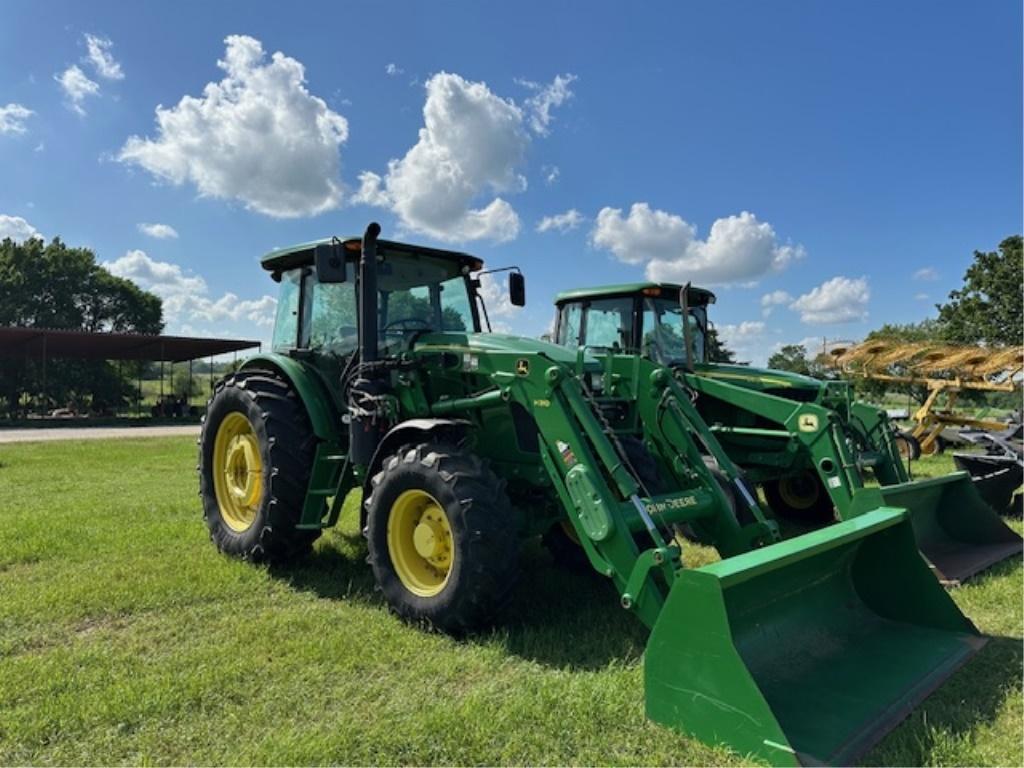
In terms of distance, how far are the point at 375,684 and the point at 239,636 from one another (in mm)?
1092

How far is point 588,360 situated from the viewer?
216 inches

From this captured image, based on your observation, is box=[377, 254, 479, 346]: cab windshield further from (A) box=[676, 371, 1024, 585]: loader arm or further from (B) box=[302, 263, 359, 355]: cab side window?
(A) box=[676, 371, 1024, 585]: loader arm

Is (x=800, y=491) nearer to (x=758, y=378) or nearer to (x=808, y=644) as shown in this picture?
(x=758, y=378)

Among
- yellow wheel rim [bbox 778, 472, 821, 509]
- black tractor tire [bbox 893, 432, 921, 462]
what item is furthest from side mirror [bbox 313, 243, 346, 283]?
black tractor tire [bbox 893, 432, 921, 462]

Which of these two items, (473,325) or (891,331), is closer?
(473,325)

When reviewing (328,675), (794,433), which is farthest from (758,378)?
(328,675)

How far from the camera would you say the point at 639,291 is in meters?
8.23

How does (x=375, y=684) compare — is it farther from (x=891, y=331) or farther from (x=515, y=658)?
(x=891, y=331)

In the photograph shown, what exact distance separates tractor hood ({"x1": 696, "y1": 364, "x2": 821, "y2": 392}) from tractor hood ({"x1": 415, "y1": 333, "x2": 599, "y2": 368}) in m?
3.44

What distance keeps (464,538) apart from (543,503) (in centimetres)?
97

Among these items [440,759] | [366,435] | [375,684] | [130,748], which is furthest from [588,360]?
[130,748]

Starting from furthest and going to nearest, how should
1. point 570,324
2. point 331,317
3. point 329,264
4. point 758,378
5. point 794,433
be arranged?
1. point 570,324
2. point 758,378
3. point 794,433
4. point 331,317
5. point 329,264

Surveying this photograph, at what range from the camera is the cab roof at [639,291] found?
27.0ft

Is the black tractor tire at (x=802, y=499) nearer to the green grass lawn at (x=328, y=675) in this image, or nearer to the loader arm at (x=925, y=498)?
the loader arm at (x=925, y=498)
